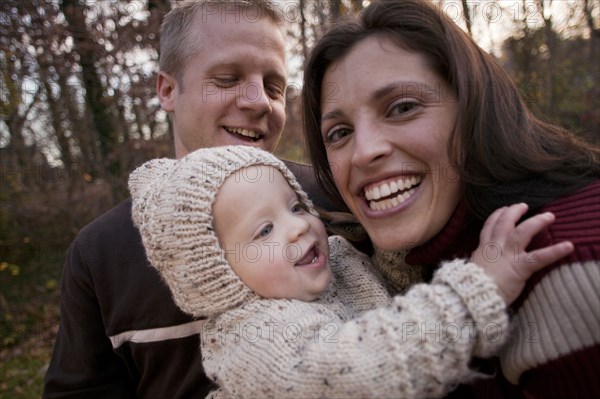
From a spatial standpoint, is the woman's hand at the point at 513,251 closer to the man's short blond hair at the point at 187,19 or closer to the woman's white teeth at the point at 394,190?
the woman's white teeth at the point at 394,190

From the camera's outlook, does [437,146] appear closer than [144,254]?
Yes

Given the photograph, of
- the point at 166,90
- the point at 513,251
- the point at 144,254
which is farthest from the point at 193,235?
the point at 166,90

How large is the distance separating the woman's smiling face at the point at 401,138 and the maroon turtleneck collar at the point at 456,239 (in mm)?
40

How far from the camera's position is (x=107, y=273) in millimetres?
2266

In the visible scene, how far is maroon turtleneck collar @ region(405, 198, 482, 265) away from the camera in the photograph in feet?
5.54

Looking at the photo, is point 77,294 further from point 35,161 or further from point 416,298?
point 35,161

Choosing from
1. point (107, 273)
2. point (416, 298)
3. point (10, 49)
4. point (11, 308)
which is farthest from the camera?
point (11, 308)

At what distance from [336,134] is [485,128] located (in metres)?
0.60

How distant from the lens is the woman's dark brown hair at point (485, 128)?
1588 millimetres

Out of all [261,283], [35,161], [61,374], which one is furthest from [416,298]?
[35,161]

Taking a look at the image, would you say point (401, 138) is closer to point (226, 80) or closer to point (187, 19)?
point (226, 80)

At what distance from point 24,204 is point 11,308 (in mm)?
1599

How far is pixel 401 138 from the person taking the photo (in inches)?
65.9

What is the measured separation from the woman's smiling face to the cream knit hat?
50 centimetres
